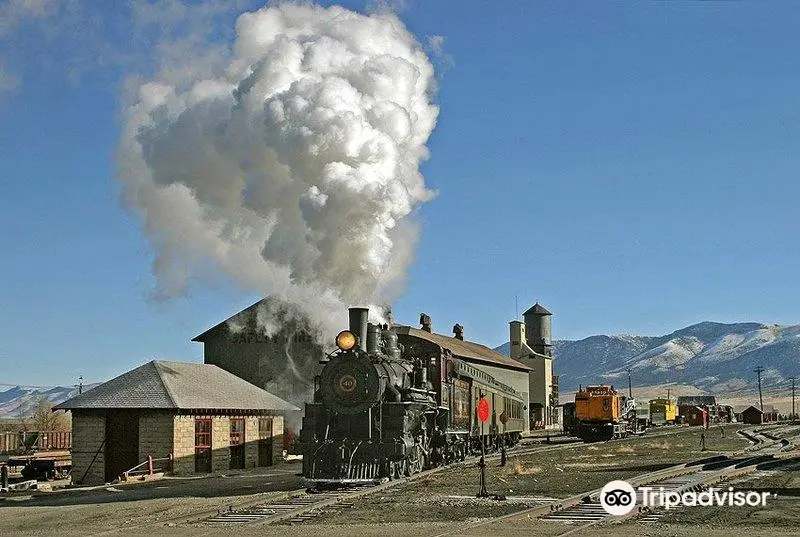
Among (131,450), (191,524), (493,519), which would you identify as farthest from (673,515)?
(131,450)

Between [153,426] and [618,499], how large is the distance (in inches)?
744

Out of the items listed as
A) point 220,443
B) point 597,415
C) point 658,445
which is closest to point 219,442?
point 220,443

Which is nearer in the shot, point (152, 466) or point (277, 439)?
point (152, 466)

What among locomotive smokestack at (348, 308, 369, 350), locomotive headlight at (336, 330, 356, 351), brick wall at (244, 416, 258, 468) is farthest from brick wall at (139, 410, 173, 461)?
locomotive headlight at (336, 330, 356, 351)

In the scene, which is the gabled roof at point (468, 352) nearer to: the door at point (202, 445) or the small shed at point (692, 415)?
the small shed at point (692, 415)

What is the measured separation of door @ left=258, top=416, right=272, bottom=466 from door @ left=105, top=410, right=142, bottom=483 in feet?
20.0

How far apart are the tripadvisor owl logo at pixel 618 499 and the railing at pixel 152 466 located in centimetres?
1651

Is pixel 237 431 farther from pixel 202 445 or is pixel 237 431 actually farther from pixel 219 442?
pixel 202 445

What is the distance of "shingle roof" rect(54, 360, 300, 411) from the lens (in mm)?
35312

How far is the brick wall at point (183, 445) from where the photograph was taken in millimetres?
34875

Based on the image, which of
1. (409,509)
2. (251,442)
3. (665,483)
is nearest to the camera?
(409,509)

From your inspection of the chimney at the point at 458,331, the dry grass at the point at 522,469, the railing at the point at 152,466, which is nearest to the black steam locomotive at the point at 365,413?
the dry grass at the point at 522,469

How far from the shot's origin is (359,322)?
90.5ft

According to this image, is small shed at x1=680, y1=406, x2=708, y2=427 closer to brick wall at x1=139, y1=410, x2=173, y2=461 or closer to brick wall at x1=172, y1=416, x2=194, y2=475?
brick wall at x1=172, y1=416, x2=194, y2=475
